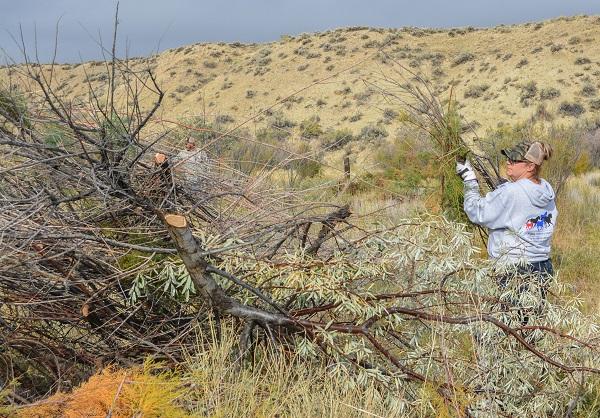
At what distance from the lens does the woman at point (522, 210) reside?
4355 mm

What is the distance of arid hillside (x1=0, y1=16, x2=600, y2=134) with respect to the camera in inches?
1363

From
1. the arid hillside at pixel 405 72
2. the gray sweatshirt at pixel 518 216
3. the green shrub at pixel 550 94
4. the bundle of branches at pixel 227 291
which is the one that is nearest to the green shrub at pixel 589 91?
the arid hillside at pixel 405 72

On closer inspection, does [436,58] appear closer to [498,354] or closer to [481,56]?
[481,56]

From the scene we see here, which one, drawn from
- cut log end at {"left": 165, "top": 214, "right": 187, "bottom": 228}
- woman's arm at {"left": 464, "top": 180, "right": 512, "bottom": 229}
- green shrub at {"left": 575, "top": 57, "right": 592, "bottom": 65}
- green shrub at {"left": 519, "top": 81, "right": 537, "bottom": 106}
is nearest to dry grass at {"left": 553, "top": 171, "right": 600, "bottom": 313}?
woman's arm at {"left": 464, "top": 180, "right": 512, "bottom": 229}

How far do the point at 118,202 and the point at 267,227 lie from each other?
911mm

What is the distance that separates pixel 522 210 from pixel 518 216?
5 centimetres

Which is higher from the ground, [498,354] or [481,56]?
[498,354]

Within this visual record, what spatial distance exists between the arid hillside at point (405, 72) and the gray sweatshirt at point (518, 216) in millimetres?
24374

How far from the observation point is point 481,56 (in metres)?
43.2

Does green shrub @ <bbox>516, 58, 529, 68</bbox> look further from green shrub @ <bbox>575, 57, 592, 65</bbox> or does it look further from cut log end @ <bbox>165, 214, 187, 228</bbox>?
cut log end @ <bbox>165, 214, 187, 228</bbox>

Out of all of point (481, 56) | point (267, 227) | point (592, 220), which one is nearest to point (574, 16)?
point (481, 56)

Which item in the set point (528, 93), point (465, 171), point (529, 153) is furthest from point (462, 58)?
point (529, 153)

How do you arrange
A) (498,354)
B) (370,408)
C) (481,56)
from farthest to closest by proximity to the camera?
(481,56) < (498,354) < (370,408)

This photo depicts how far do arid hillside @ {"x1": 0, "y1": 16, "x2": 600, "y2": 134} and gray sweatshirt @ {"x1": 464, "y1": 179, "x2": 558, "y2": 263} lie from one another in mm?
24374
